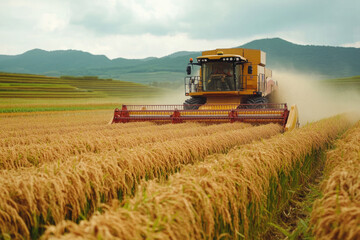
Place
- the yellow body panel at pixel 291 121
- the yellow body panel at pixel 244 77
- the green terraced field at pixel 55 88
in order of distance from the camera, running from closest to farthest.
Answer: the yellow body panel at pixel 291 121 → the yellow body panel at pixel 244 77 → the green terraced field at pixel 55 88

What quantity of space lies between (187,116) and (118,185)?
8.37m

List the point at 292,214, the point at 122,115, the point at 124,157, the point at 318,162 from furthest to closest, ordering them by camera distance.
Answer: the point at 122,115 → the point at 318,162 → the point at 292,214 → the point at 124,157

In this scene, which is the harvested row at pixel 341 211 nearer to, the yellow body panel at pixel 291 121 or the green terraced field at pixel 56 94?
the yellow body panel at pixel 291 121

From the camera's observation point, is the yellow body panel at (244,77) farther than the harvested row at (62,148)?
Yes

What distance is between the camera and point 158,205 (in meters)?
2.54

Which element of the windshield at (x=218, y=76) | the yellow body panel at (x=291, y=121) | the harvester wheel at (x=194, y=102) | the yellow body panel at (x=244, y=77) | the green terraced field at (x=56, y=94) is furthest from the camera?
the green terraced field at (x=56, y=94)

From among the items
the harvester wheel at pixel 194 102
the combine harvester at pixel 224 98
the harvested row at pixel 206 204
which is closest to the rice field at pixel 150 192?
the harvested row at pixel 206 204

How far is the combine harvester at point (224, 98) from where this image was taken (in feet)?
38.9

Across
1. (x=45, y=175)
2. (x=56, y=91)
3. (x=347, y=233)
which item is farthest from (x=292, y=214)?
(x=56, y=91)

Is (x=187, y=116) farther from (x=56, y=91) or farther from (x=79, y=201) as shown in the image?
(x=56, y=91)

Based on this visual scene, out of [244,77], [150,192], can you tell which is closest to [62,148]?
[150,192]

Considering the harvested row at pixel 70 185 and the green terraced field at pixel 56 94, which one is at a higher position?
the green terraced field at pixel 56 94

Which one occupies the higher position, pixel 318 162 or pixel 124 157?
pixel 124 157

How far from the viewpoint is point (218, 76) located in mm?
14555
